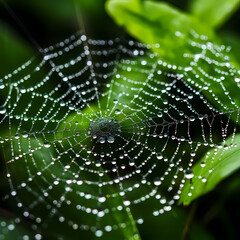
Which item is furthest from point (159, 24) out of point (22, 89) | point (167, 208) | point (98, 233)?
point (98, 233)

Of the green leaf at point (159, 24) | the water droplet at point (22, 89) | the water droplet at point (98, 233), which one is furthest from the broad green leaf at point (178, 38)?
the water droplet at point (98, 233)

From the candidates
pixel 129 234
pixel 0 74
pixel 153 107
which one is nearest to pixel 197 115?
pixel 153 107

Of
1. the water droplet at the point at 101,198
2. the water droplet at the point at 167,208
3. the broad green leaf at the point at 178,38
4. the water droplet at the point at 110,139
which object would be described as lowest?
the water droplet at the point at 167,208

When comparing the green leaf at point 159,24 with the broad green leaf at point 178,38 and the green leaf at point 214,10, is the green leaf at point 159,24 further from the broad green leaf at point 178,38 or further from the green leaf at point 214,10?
the green leaf at point 214,10

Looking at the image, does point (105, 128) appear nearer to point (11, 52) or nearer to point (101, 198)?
point (101, 198)

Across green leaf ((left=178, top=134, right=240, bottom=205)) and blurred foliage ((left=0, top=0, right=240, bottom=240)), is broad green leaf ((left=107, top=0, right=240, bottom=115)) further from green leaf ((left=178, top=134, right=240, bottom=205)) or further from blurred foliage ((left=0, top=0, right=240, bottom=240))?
green leaf ((left=178, top=134, right=240, bottom=205))

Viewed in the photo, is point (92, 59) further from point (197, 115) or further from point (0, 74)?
point (197, 115)
